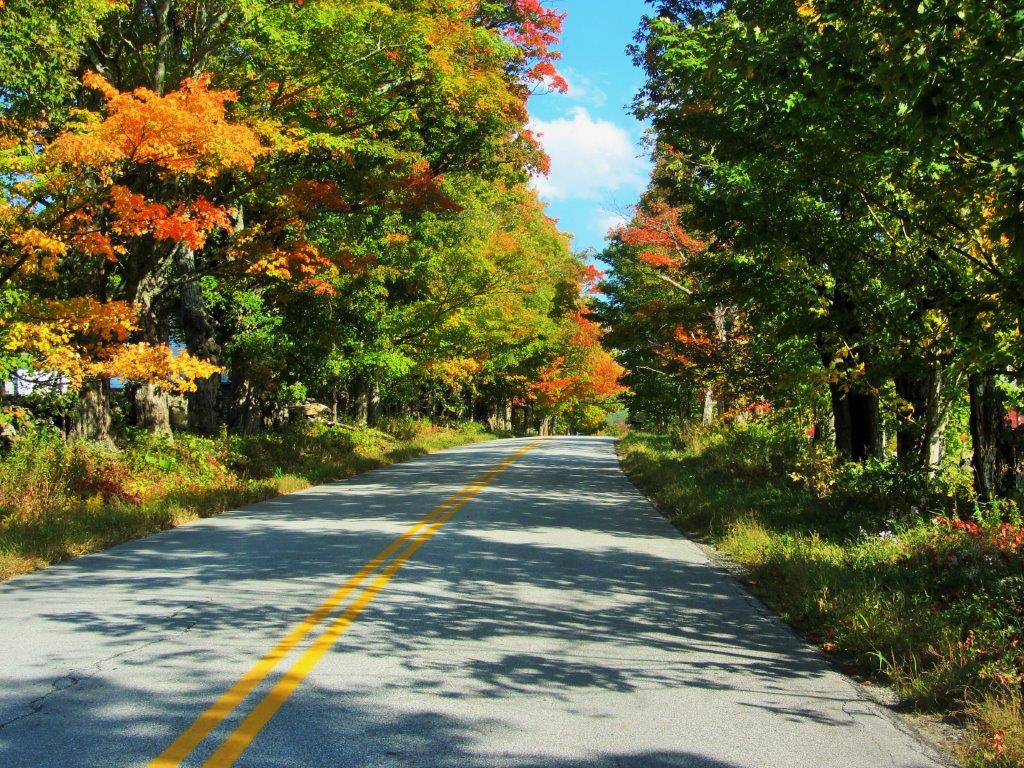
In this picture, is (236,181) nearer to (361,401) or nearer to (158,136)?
(158,136)

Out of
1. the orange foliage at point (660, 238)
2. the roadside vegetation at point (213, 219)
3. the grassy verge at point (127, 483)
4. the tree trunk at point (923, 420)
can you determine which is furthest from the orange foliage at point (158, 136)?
the orange foliage at point (660, 238)

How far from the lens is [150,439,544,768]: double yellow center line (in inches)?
161

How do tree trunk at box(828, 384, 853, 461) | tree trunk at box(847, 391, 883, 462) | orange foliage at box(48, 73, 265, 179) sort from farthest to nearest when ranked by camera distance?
tree trunk at box(828, 384, 853, 461) → tree trunk at box(847, 391, 883, 462) → orange foliage at box(48, 73, 265, 179)

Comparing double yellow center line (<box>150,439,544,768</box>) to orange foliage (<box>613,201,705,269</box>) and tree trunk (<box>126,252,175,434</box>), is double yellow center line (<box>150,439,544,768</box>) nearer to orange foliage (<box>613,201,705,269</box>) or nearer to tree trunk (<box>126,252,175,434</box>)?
tree trunk (<box>126,252,175,434</box>)

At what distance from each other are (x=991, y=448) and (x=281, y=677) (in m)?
10.0

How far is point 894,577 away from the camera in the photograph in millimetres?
7906

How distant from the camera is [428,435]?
130 ft

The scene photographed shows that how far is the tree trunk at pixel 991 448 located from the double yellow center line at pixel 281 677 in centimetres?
758

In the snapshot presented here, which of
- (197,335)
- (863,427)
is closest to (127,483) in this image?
(197,335)

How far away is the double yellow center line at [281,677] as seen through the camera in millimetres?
4082

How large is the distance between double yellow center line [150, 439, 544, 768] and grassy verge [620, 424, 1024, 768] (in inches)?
143

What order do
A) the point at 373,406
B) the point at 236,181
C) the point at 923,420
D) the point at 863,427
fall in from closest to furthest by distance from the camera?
1. the point at 923,420
2. the point at 863,427
3. the point at 236,181
4. the point at 373,406

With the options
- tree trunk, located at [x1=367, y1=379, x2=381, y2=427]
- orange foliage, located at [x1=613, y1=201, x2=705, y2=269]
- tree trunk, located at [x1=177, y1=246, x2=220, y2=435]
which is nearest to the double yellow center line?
tree trunk, located at [x1=177, y1=246, x2=220, y2=435]

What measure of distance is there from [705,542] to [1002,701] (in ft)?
23.3
